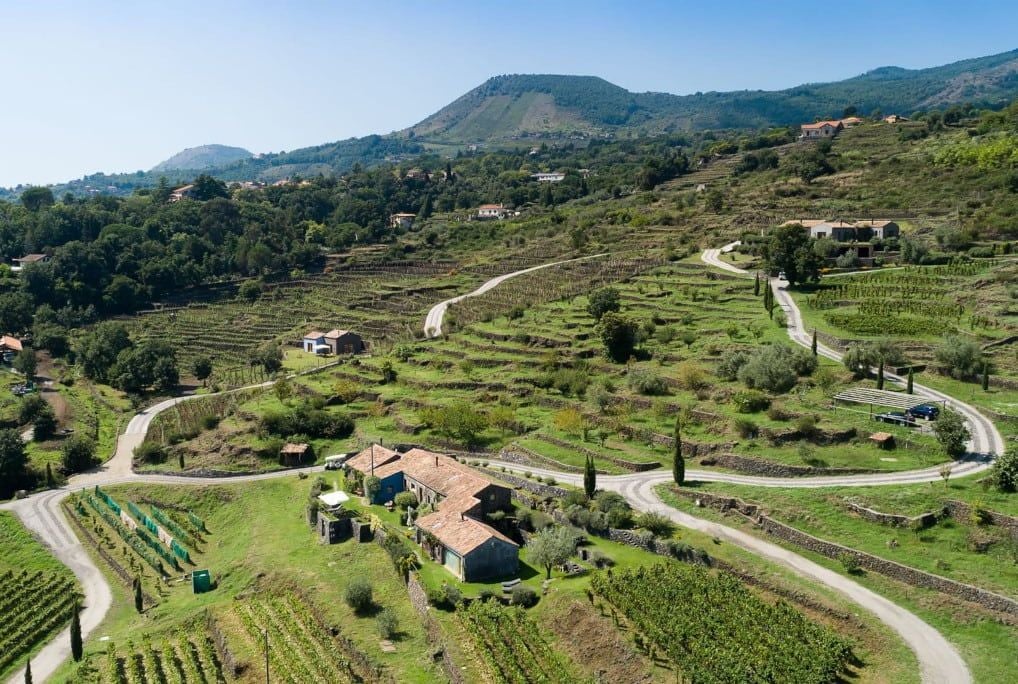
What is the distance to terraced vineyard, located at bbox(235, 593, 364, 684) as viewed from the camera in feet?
115

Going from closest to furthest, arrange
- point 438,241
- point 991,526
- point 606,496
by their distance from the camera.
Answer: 1. point 991,526
2. point 606,496
3. point 438,241

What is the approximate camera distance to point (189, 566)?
50125 millimetres

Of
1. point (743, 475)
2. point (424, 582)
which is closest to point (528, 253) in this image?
point (743, 475)

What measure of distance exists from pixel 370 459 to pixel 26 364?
2158 inches

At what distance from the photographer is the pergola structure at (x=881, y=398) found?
49.3 meters

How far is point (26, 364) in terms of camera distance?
3519 inches

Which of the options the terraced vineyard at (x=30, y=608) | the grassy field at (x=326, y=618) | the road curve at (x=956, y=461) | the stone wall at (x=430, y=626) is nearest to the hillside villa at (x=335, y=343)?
the grassy field at (x=326, y=618)

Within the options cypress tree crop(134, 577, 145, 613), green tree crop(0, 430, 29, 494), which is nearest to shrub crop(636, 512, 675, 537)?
cypress tree crop(134, 577, 145, 613)

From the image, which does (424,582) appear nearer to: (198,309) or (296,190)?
(198,309)

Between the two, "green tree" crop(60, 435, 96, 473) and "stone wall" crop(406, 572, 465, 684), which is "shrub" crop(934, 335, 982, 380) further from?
"green tree" crop(60, 435, 96, 473)

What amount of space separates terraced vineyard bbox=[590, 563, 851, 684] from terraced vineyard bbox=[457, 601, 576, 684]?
3505 millimetres

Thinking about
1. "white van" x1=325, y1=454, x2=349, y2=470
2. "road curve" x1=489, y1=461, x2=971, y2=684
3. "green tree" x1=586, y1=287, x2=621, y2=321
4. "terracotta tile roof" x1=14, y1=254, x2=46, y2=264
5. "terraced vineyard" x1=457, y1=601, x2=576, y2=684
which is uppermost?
"terracotta tile roof" x1=14, y1=254, x2=46, y2=264

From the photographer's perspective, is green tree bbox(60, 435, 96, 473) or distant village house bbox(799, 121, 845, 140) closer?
green tree bbox(60, 435, 96, 473)

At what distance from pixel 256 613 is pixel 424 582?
347 inches
